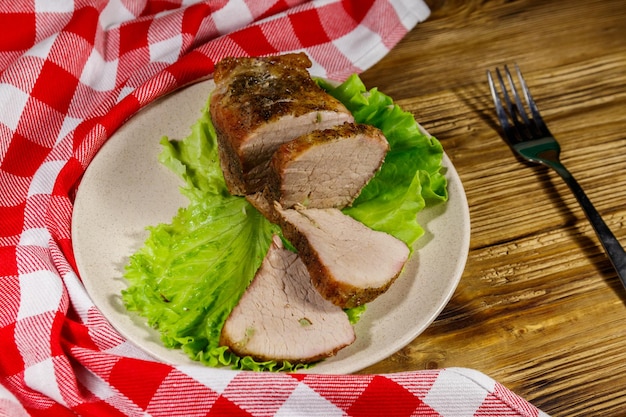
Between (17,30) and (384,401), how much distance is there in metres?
2.60

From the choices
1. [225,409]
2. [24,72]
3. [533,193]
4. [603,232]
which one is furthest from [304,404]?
[24,72]

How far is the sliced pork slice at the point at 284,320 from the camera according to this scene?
2.52 meters

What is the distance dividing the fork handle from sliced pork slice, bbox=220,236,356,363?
1159mm

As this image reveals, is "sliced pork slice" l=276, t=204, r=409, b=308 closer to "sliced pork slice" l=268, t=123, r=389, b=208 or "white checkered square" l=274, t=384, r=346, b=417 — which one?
"sliced pork slice" l=268, t=123, r=389, b=208

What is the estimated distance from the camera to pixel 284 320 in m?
2.60

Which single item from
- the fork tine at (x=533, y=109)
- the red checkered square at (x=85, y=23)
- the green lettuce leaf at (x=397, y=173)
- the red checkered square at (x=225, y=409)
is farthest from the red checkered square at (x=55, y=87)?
the fork tine at (x=533, y=109)

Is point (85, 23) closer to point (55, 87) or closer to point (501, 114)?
point (55, 87)

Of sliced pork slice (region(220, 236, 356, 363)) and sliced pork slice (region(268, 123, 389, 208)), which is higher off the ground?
sliced pork slice (region(268, 123, 389, 208))

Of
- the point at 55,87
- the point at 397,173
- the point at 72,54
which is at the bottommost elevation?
the point at 397,173

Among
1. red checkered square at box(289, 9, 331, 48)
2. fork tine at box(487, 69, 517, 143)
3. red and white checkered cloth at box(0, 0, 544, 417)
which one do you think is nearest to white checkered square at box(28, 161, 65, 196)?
red and white checkered cloth at box(0, 0, 544, 417)

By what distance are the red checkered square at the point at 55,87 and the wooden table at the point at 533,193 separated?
60.0 inches

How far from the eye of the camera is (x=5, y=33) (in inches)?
144

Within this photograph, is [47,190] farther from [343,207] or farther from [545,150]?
[545,150]

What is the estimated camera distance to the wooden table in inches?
108
